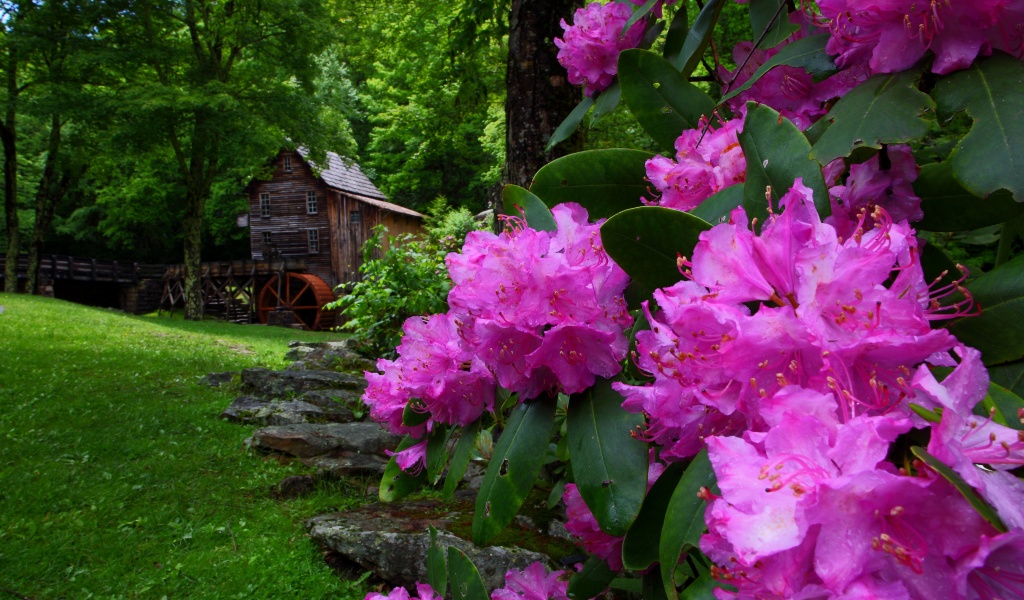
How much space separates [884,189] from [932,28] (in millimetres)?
154

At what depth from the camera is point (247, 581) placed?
9.56ft

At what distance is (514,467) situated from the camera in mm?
820

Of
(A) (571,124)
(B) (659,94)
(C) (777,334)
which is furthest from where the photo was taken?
(A) (571,124)

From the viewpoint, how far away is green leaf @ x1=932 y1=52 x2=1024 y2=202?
23.0 inches

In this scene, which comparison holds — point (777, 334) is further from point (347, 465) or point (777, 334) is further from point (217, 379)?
point (217, 379)

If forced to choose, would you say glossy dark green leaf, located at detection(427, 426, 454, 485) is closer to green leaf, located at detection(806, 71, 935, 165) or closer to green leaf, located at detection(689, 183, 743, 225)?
green leaf, located at detection(689, 183, 743, 225)

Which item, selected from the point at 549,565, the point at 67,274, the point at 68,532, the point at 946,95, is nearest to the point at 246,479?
the point at 68,532

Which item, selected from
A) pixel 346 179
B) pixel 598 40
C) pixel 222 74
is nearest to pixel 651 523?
pixel 598 40

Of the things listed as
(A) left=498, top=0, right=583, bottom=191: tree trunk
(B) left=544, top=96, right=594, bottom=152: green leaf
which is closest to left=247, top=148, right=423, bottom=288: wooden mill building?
(A) left=498, top=0, right=583, bottom=191: tree trunk

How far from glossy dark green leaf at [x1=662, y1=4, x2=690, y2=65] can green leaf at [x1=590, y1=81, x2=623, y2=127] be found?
0.37ft

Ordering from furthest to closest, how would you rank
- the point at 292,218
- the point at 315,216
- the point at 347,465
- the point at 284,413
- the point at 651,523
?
the point at 292,218, the point at 315,216, the point at 284,413, the point at 347,465, the point at 651,523

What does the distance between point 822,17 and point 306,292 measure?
25.8 m

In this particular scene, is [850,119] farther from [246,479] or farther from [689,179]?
[246,479]

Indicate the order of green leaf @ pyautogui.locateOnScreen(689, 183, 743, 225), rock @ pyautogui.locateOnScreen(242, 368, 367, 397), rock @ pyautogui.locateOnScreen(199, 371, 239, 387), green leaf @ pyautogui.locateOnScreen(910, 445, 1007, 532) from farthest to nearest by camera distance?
rock @ pyautogui.locateOnScreen(199, 371, 239, 387) → rock @ pyautogui.locateOnScreen(242, 368, 367, 397) → green leaf @ pyautogui.locateOnScreen(689, 183, 743, 225) → green leaf @ pyautogui.locateOnScreen(910, 445, 1007, 532)
